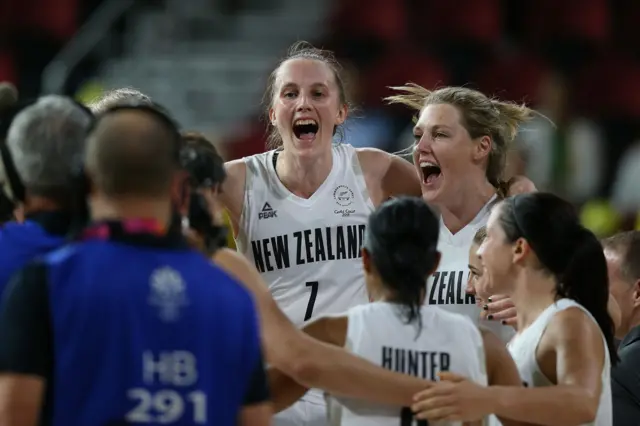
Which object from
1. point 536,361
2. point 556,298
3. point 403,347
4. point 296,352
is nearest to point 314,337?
point 296,352

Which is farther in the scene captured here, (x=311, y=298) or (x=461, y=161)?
(x=461, y=161)

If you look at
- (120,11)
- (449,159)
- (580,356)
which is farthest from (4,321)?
(120,11)

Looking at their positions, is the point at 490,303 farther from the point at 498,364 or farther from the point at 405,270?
the point at 405,270

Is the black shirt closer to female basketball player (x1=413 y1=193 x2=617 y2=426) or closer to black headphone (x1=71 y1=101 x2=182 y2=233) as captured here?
female basketball player (x1=413 y1=193 x2=617 y2=426)

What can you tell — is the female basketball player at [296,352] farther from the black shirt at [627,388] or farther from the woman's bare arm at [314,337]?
the black shirt at [627,388]

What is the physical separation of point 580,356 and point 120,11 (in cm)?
1025

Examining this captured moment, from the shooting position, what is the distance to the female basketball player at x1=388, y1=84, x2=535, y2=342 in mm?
5375

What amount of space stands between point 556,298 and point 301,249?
1493 mm

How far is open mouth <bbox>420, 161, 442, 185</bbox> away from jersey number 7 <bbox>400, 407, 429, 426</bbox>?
2.11 meters

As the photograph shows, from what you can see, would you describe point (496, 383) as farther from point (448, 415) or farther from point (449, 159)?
point (449, 159)

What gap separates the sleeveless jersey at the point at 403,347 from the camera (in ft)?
11.3

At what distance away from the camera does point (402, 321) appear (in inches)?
135

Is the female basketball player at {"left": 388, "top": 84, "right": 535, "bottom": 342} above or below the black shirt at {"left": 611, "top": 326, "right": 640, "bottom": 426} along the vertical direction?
above

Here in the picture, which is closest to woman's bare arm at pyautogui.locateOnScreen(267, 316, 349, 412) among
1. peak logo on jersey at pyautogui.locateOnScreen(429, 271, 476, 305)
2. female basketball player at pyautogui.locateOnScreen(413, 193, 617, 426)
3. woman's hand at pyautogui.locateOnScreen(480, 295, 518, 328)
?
female basketball player at pyautogui.locateOnScreen(413, 193, 617, 426)
